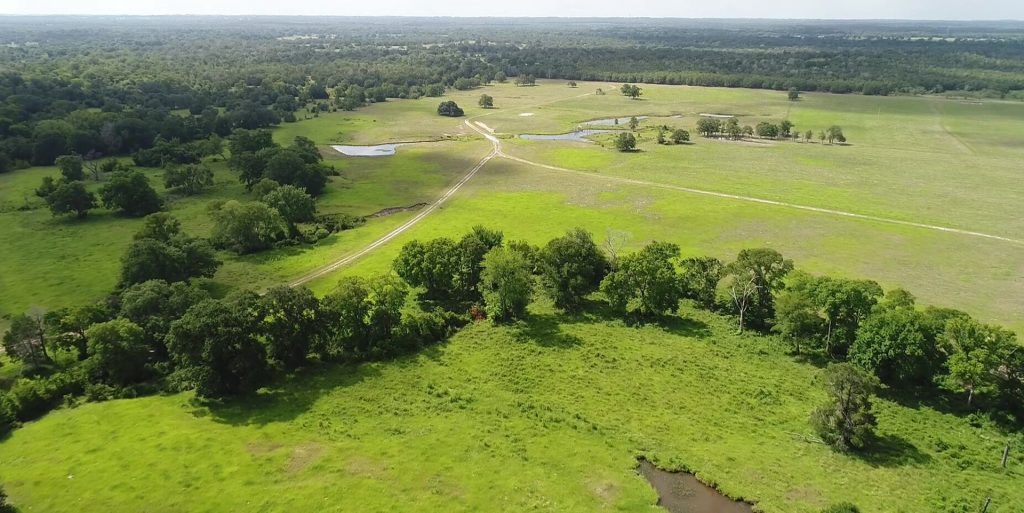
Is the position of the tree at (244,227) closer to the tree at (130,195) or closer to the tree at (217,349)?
the tree at (130,195)

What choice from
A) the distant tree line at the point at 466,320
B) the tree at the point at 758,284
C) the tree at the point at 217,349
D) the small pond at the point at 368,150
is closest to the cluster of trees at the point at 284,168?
the small pond at the point at 368,150

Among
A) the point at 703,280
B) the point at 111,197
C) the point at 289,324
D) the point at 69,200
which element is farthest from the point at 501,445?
the point at 69,200

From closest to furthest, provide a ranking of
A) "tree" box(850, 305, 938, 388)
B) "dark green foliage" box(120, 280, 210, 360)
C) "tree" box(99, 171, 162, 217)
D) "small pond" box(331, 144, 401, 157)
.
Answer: "tree" box(850, 305, 938, 388) → "dark green foliage" box(120, 280, 210, 360) → "tree" box(99, 171, 162, 217) → "small pond" box(331, 144, 401, 157)

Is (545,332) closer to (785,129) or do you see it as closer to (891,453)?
(891,453)

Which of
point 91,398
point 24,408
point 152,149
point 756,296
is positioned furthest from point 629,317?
point 152,149

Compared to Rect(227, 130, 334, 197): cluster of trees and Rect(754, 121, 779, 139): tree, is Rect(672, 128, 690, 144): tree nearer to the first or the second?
Rect(754, 121, 779, 139): tree

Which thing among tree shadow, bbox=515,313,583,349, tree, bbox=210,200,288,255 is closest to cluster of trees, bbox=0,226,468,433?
tree shadow, bbox=515,313,583,349

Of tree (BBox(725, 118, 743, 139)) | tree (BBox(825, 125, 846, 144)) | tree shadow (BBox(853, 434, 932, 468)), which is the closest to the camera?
tree shadow (BBox(853, 434, 932, 468))

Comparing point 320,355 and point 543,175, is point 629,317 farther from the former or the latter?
point 543,175
